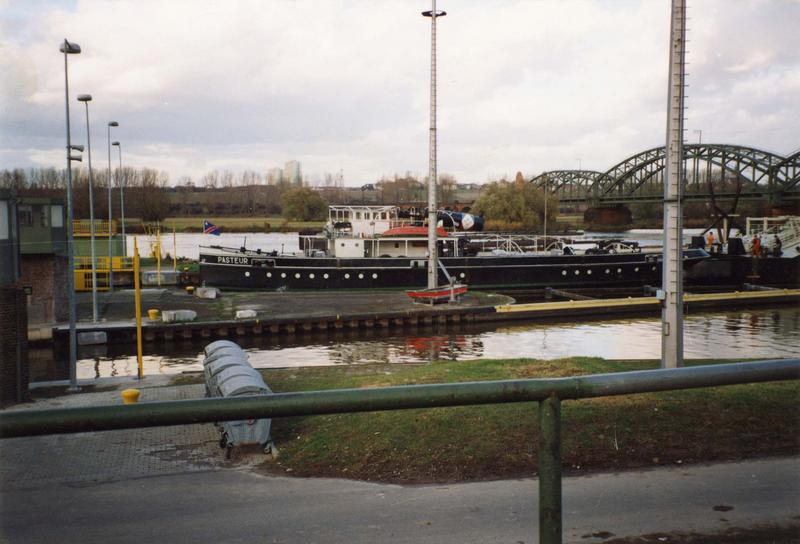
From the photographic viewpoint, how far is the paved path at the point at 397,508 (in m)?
3.95

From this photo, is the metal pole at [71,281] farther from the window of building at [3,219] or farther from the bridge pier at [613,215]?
the bridge pier at [613,215]

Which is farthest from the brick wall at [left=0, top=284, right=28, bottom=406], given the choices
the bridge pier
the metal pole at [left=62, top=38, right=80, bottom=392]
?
the bridge pier

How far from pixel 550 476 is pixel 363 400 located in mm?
792

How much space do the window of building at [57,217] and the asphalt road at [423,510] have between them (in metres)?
19.4

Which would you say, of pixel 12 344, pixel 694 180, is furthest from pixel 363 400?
pixel 694 180

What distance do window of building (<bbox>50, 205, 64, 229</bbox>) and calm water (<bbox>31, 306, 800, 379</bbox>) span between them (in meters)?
4.80

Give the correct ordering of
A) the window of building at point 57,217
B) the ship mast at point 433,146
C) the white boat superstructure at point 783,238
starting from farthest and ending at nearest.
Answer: the white boat superstructure at point 783,238 < the ship mast at point 433,146 < the window of building at point 57,217

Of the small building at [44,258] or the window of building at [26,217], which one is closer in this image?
the window of building at [26,217]

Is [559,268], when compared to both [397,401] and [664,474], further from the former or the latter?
[397,401]

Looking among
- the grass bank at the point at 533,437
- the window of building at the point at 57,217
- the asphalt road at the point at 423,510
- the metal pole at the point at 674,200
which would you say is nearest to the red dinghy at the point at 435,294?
the window of building at the point at 57,217

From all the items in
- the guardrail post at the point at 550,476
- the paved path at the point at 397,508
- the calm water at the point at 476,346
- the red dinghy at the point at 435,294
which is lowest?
the calm water at the point at 476,346

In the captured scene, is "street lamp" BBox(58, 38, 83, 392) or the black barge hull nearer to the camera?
"street lamp" BBox(58, 38, 83, 392)

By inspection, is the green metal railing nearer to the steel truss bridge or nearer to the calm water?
the calm water

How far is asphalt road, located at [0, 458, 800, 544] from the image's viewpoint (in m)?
3.94
